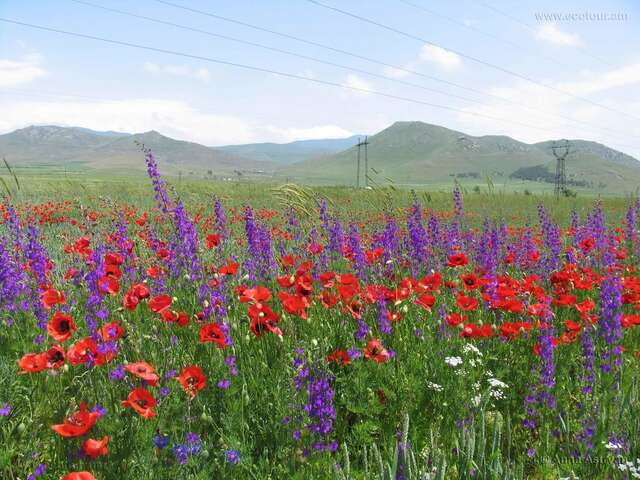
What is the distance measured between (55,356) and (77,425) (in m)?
0.63

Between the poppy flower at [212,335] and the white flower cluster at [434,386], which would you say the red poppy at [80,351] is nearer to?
the poppy flower at [212,335]

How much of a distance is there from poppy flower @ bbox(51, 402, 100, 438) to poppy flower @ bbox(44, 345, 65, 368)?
51cm

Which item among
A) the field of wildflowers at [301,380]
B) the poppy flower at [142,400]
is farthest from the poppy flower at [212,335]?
the poppy flower at [142,400]

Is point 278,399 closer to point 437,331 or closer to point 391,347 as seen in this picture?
point 391,347

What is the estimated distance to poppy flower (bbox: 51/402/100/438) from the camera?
178 cm

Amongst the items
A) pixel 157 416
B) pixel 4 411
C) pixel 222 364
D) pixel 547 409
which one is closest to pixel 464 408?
pixel 547 409

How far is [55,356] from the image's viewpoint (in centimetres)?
235

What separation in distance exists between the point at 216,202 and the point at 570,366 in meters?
3.43

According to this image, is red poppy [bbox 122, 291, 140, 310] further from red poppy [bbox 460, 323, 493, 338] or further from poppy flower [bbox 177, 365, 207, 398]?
red poppy [bbox 460, 323, 493, 338]

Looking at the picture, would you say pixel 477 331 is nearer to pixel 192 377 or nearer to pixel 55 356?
pixel 192 377

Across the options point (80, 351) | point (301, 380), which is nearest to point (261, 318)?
point (301, 380)

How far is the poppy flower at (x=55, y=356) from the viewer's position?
2314 millimetres

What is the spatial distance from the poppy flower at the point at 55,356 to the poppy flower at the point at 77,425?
0.51 metres

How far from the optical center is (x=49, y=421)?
227cm
